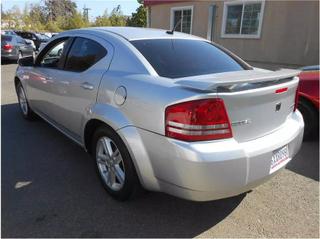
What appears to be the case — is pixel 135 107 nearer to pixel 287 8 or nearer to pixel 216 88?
pixel 216 88

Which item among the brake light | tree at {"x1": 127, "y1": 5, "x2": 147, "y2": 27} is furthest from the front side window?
tree at {"x1": 127, "y1": 5, "x2": 147, "y2": 27}

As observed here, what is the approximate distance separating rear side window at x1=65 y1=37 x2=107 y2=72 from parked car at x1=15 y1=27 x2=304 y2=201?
13 mm

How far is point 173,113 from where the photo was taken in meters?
2.32

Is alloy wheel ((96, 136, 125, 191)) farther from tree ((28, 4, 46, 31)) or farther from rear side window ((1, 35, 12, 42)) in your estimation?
tree ((28, 4, 46, 31))

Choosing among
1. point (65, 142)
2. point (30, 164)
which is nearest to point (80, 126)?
point (30, 164)

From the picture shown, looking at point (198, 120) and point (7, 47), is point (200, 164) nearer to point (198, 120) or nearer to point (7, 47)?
point (198, 120)

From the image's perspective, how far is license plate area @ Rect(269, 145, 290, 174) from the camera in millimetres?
2584

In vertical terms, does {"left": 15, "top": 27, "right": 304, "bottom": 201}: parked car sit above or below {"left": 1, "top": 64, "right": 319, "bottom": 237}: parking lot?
above

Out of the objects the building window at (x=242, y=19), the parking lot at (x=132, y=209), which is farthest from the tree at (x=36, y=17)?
the parking lot at (x=132, y=209)

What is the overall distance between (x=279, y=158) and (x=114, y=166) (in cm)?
147

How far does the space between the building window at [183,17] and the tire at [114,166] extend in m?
11.4

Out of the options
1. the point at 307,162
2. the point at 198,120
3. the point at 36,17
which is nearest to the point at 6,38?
the point at 307,162

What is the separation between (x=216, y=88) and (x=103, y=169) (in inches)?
60.7

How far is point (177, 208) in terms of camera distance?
296 cm
